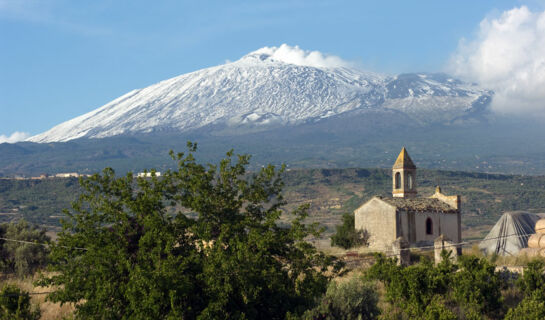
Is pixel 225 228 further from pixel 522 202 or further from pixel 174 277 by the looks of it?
pixel 522 202

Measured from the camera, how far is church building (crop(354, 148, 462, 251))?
41.1 metres

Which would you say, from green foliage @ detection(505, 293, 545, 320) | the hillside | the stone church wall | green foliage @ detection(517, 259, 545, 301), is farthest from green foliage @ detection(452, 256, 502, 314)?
the hillside

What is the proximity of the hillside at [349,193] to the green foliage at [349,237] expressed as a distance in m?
36.1

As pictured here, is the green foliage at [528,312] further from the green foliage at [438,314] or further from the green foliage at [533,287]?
the green foliage at [438,314]

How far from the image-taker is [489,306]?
22031 millimetres

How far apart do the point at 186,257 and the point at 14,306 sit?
495 cm

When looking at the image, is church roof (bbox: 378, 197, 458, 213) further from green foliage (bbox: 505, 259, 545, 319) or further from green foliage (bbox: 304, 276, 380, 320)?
green foliage (bbox: 304, 276, 380, 320)

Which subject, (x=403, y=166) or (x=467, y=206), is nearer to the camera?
(x=403, y=166)

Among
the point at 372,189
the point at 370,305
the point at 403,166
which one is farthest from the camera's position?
the point at 372,189

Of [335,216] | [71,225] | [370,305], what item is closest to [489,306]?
[370,305]

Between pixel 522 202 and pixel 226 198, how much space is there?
100245 mm

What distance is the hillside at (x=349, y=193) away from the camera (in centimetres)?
10056

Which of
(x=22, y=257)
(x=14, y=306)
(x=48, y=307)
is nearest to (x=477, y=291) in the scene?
(x=48, y=307)

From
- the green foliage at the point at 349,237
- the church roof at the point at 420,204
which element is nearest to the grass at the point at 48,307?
the green foliage at the point at 349,237
